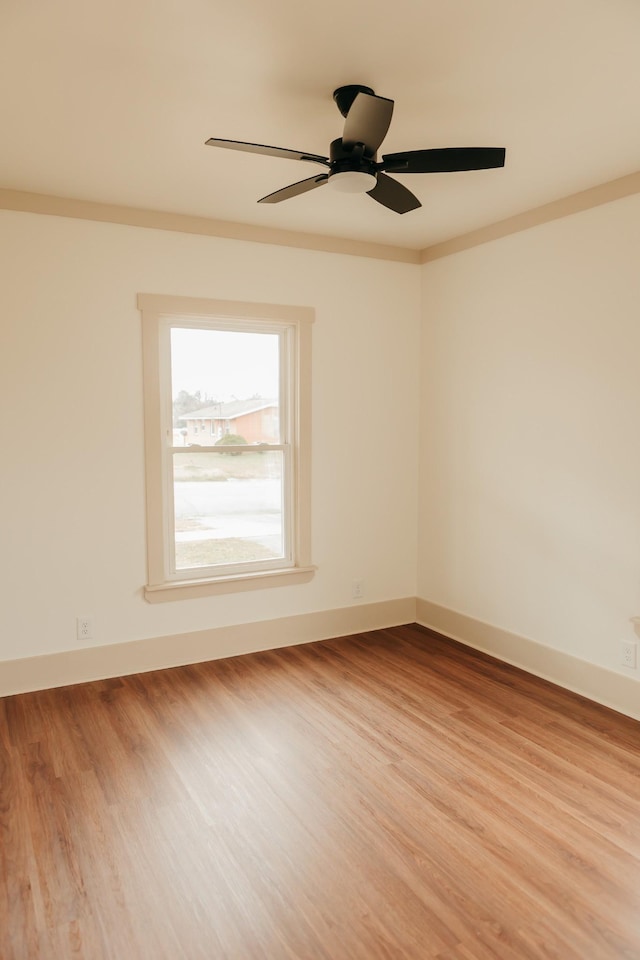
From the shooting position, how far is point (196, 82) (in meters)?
2.44

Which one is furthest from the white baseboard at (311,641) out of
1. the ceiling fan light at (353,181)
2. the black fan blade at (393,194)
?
the ceiling fan light at (353,181)

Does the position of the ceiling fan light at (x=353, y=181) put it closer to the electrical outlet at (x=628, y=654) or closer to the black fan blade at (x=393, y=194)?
the black fan blade at (x=393, y=194)

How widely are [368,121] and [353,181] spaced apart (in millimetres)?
323

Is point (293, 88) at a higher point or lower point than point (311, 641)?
higher

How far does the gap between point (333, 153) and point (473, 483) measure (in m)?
2.50

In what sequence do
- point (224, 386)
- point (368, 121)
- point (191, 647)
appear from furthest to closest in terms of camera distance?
1. point (224, 386)
2. point (191, 647)
3. point (368, 121)

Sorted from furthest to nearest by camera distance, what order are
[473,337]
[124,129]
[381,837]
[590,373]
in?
1. [473,337]
2. [590,373]
3. [124,129]
4. [381,837]

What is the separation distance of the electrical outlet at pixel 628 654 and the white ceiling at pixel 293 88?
7.61ft

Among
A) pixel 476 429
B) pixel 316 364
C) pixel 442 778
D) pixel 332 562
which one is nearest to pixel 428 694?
pixel 442 778

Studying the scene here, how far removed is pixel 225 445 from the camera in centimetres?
433

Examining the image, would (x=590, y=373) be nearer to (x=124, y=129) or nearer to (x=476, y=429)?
(x=476, y=429)

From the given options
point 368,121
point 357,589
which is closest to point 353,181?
point 368,121

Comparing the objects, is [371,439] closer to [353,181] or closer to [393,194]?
[393,194]

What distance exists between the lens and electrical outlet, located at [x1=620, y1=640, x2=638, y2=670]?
3416mm
